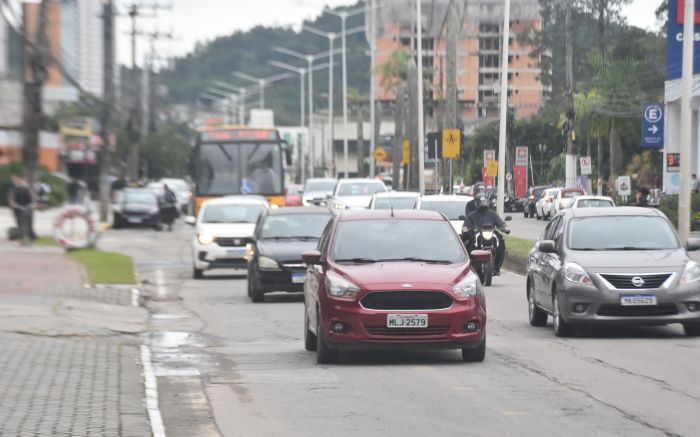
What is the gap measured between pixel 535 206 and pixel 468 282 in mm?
55716

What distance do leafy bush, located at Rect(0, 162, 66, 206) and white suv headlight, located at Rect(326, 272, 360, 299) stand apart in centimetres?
5368

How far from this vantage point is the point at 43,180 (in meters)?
74.6

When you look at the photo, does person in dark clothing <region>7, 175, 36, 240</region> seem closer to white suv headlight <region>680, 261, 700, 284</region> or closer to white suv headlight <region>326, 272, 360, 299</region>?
white suv headlight <region>680, 261, 700, 284</region>

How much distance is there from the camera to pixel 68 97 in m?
108

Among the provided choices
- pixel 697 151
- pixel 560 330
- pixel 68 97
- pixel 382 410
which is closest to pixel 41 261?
pixel 560 330

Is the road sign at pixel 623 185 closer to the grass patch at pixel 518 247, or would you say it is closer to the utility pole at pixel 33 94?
the grass patch at pixel 518 247

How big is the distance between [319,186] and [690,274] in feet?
143

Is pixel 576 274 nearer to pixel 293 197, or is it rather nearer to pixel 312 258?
pixel 312 258

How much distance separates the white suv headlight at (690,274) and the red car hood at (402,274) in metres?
3.10

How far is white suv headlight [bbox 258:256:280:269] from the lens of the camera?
23.5 meters

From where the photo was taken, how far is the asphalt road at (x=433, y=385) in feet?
34.8

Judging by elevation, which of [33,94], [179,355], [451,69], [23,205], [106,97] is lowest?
[179,355]

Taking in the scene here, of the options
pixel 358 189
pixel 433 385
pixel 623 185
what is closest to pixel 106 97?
pixel 358 189

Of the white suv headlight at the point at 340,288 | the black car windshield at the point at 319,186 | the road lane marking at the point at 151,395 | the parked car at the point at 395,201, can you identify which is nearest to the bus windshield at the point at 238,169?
the parked car at the point at 395,201
